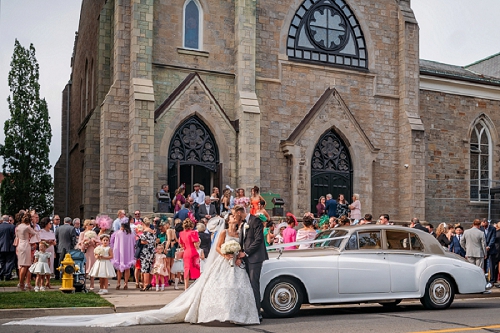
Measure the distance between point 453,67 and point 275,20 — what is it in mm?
15300

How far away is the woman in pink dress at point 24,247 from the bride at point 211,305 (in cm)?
478

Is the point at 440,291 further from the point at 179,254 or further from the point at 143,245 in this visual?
the point at 143,245

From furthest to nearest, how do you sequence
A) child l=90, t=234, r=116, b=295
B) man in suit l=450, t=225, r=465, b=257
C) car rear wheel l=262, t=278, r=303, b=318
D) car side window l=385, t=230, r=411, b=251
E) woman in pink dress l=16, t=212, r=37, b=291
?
1. man in suit l=450, t=225, r=465, b=257
2. woman in pink dress l=16, t=212, r=37, b=291
3. child l=90, t=234, r=116, b=295
4. car side window l=385, t=230, r=411, b=251
5. car rear wheel l=262, t=278, r=303, b=318

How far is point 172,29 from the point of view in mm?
24578

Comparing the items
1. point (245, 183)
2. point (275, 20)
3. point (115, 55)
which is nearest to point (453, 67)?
point (275, 20)

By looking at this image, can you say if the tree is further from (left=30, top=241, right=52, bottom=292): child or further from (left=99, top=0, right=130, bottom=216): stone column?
(left=30, top=241, right=52, bottom=292): child

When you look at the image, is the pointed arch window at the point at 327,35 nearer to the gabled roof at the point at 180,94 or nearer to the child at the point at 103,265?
the gabled roof at the point at 180,94

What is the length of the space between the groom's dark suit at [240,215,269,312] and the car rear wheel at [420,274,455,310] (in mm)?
3496

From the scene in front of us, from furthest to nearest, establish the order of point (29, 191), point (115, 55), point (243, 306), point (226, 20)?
point (29, 191) → point (226, 20) → point (115, 55) → point (243, 306)

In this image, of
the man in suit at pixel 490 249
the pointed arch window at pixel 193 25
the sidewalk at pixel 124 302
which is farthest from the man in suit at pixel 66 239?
the man in suit at pixel 490 249

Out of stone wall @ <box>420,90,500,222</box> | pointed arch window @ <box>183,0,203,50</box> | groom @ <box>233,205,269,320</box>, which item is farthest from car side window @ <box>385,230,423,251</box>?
stone wall @ <box>420,90,500,222</box>

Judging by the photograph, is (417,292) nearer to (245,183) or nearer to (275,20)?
(245,183)

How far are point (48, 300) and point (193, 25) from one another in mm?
14542

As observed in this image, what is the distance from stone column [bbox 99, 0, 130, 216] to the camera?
911 inches
